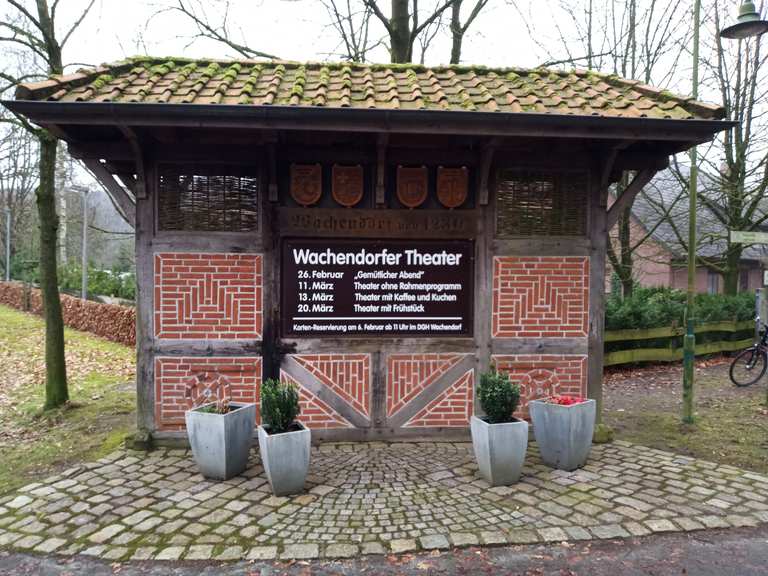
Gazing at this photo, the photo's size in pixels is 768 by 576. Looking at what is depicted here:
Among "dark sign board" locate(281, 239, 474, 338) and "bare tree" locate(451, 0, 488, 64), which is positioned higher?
"bare tree" locate(451, 0, 488, 64)

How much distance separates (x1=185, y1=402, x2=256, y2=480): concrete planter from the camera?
4355 millimetres

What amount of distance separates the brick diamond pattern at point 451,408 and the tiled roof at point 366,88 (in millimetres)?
2810

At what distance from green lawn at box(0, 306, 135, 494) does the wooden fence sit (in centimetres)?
841

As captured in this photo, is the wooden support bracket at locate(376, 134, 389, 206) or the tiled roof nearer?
the tiled roof

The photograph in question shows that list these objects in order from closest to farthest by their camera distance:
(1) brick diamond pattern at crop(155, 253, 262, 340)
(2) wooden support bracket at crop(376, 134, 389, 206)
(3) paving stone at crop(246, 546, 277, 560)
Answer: (3) paving stone at crop(246, 546, 277, 560)
(2) wooden support bracket at crop(376, 134, 389, 206)
(1) brick diamond pattern at crop(155, 253, 262, 340)

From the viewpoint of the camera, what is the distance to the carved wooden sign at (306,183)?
517cm

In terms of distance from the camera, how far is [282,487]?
4109mm

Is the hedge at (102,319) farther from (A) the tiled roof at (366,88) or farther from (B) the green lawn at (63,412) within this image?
(A) the tiled roof at (366,88)

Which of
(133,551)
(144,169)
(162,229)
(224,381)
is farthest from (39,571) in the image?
(144,169)

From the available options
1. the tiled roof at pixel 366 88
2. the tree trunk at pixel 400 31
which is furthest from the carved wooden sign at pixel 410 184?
the tree trunk at pixel 400 31

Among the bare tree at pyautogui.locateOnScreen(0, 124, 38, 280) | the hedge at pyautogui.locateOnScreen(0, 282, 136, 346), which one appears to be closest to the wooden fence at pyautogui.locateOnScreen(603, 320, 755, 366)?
the hedge at pyautogui.locateOnScreen(0, 282, 136, 346)

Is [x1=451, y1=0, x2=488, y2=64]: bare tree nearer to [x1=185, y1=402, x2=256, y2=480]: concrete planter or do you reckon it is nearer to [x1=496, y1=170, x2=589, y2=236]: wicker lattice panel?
[x1=496, y1=170, x2=589, y2=236]: wicker lattice panel

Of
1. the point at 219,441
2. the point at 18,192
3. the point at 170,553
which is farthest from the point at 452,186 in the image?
the point at 18,192

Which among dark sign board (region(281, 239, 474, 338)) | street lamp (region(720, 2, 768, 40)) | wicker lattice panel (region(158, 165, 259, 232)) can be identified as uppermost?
street lamp (region(720, 2, 768, 40))
